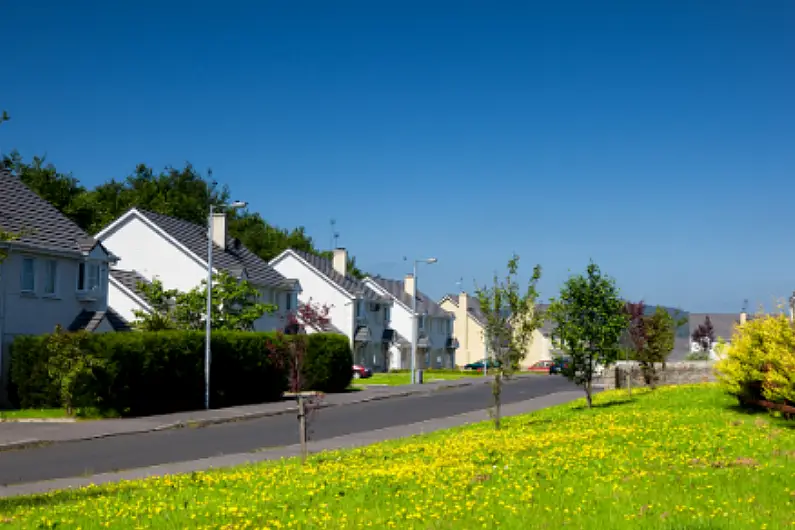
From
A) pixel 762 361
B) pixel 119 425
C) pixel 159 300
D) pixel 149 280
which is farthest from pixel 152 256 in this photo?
pixel 762 361

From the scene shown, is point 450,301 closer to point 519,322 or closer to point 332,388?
point 332,388

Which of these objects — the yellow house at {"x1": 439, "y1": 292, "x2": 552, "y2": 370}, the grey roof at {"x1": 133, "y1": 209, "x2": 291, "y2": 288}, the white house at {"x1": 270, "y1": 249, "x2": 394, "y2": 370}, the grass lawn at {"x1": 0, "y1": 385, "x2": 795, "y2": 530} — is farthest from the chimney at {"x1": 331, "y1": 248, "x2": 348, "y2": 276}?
the grass lawn at {"x1": 0, "y1": 385, "x2": 795, "y2": 530}

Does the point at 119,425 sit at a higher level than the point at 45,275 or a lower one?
lower

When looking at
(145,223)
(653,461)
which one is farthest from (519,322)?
(145,223)

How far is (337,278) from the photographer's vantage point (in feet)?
269

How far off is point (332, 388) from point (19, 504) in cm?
3570

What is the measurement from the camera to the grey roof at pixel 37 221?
3772 cm

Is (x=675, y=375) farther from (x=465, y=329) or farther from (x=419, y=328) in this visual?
(x=465, y=329)

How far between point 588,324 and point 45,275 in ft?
72.1

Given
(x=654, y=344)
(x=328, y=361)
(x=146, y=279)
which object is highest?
(x=146, y=279)

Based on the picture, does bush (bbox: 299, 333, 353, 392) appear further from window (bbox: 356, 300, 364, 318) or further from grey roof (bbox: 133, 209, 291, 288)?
window (bbox: 356, 300, 364, 318)

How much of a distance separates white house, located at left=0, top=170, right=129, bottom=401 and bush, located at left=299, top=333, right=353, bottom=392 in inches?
375

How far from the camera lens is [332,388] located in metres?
48.4

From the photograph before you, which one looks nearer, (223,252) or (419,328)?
(223,252)
